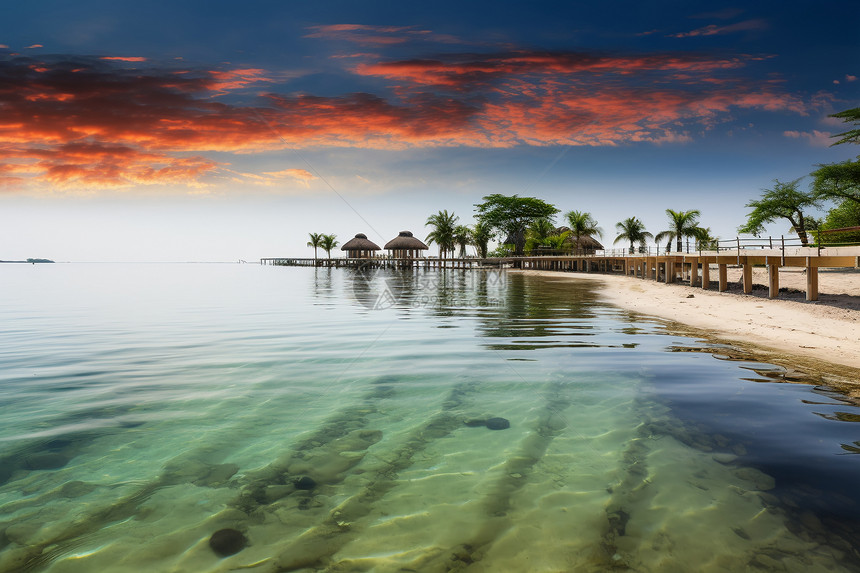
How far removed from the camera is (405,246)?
89.6 m

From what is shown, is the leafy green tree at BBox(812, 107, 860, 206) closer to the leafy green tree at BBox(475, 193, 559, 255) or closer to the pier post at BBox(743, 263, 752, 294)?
the pier post at BBox(743, 263, 752, 294)

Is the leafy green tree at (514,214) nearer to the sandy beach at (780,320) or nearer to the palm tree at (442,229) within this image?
the palm tree at (442,229)

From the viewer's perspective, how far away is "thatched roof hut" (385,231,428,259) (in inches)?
3529

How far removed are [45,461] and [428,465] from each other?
4.06 metres

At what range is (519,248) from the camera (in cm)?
8769

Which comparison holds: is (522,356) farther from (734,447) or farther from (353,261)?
(353,261)

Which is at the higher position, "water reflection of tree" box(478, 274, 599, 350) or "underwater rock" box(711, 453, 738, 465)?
"water reflection of tree" box(478, 274, 599, 350)

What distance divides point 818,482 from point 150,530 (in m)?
5.85

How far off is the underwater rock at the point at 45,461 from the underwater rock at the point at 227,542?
8.14ft

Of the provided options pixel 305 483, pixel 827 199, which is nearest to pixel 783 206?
pixel 827 199

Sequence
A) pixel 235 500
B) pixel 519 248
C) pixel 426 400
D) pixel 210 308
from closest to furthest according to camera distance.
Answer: pixel 235 500 < pixel 426 400 < pixel 210 308 < pixel 519 248

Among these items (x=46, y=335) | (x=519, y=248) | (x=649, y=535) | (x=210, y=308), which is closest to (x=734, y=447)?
(x=649, y=535)

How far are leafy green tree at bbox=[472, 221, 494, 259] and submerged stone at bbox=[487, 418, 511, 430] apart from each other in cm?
8414

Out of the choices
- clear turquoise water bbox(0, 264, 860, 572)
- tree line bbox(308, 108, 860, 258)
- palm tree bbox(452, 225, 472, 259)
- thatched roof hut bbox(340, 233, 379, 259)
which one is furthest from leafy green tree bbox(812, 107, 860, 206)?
thatched roof hut bbox(340, 233, 379, 259)
